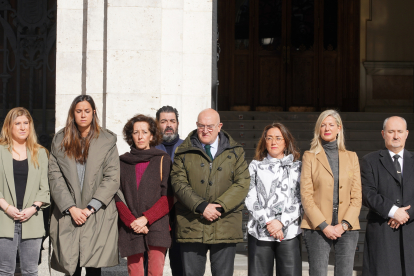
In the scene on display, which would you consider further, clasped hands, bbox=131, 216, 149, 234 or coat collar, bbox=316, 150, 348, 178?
coat collar, bbox=316, 150, 348, 178

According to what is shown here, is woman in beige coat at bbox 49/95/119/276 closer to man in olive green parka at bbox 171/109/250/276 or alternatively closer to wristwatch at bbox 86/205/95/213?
wristwatch at bbox 86/205/95/213

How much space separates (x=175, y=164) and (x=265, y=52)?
9.23 metres

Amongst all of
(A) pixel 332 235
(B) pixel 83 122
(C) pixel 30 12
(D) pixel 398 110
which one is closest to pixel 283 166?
(A) pixel 332 235

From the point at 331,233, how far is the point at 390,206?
23.2 inches

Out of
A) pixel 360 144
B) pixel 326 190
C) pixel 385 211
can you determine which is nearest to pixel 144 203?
pixel 326 190

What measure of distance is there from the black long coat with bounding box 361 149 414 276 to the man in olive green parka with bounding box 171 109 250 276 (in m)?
1.16

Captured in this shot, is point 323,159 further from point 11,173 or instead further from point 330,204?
point 11,173

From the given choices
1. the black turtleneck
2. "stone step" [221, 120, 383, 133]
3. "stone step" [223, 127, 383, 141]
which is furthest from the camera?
"stone step" [221, 120, 383, 133]

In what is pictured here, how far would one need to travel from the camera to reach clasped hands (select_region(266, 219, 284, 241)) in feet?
14.2

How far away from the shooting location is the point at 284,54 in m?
13.0

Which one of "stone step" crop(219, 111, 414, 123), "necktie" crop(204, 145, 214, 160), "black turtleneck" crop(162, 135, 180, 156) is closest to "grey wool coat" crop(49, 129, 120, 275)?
"black turtleneck" crop(162, 135, 180, 156)

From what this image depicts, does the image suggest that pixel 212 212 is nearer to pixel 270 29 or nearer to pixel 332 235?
pixel 332 235

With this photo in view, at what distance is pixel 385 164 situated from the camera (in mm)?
4652

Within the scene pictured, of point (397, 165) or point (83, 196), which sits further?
point (397, 165)
